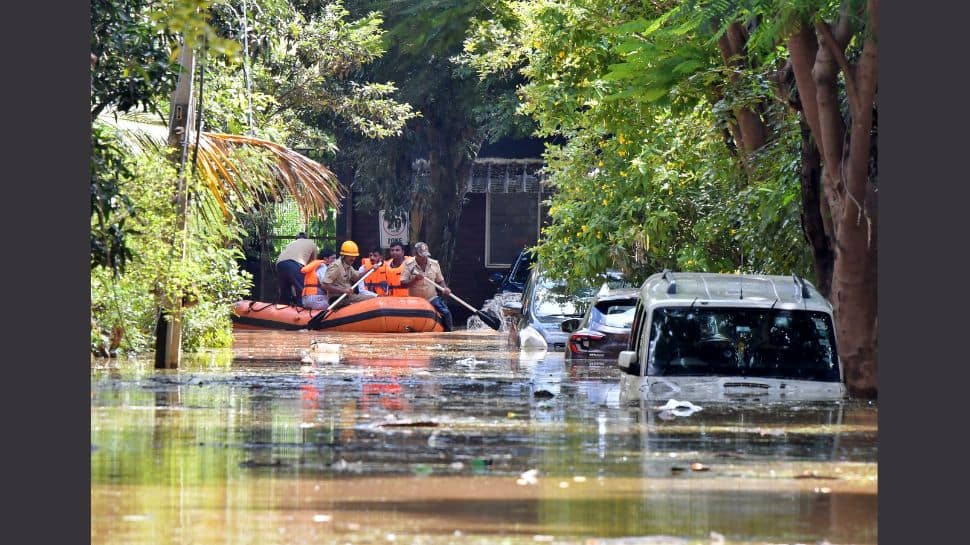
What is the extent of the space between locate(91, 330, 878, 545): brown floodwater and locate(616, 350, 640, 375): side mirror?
15.8 inches

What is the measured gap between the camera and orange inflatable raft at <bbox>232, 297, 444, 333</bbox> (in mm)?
39625

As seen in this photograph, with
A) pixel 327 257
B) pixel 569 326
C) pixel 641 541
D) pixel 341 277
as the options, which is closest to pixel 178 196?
pixel 569 326

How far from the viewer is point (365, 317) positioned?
3959cm

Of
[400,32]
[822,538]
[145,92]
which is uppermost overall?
[400,32]

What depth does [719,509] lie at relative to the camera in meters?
10.2

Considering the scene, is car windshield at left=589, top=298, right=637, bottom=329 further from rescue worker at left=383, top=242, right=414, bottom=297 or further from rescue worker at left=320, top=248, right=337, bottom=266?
rescue worker at left=320, top=248, right=337, bottom=266

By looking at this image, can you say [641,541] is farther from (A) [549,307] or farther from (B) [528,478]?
(A) [549,307]

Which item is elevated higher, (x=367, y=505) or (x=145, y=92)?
(x=145, y=92)

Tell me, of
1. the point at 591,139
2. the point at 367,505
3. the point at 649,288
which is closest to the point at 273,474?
the point at 367,505

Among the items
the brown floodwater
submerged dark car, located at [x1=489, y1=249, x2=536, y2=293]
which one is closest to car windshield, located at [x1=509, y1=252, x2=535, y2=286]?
submerged dark car, located at [x1=489, y1=249, x2=536, y2=293]

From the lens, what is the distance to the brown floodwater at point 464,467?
A: 372 inches

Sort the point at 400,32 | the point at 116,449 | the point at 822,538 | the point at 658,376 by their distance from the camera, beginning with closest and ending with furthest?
the point at 822,538 → the point at 116,449 → the point at 658,376 → the point at 400,32

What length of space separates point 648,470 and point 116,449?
3.90 m

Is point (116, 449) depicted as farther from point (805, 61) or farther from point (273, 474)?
point (805, 61)
